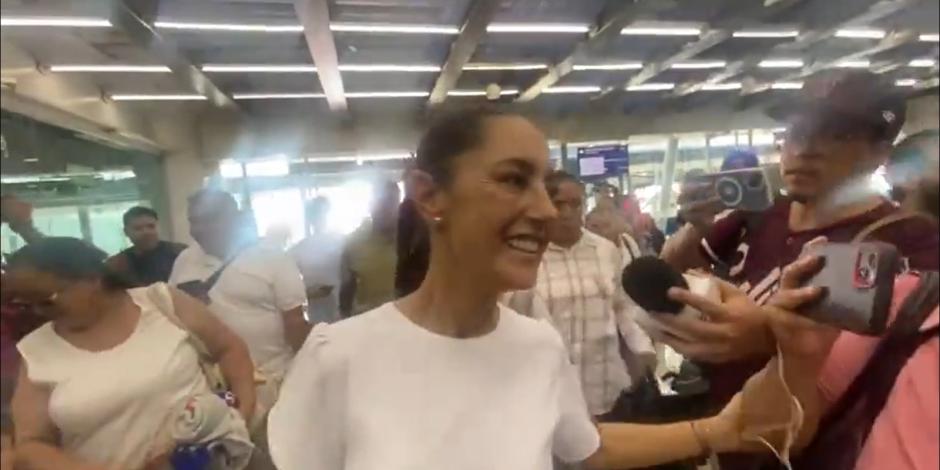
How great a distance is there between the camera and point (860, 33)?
50 centimetres

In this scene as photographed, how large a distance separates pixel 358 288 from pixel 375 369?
5 centimetres

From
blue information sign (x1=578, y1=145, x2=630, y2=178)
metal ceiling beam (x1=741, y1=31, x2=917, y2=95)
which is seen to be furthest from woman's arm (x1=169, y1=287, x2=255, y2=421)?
metal ceiling beam (x1=741, y1=31, x2=917, y2=95)

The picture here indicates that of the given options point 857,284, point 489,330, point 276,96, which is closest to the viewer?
point 857,284

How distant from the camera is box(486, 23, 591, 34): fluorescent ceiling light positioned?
466 mm

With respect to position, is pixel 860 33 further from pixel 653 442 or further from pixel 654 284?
pixel 653 442

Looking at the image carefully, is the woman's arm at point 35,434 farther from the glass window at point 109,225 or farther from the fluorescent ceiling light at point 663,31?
the fluorescent ceiling light at point 663,31

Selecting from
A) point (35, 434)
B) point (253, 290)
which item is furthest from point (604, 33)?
point (35, 434)

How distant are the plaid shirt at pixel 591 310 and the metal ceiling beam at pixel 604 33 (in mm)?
102

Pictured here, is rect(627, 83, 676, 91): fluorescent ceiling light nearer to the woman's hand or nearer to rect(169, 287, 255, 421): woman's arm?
the woman's hand

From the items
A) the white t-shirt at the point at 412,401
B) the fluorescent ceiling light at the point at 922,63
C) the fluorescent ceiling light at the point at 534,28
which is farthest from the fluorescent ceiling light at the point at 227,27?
the fluorescent ceiling light at the point at 922,63

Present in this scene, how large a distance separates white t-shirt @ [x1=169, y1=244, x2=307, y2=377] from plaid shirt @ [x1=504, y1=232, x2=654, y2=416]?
155 millimetres

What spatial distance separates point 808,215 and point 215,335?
0.35m

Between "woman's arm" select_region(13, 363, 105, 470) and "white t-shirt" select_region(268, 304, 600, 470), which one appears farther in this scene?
Answer: "white t-shirt" select_region(268, 304, 600, 470)

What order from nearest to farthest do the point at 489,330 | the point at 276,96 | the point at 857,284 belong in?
the point at 857,284
the point at 276,96
the point at 489,330
